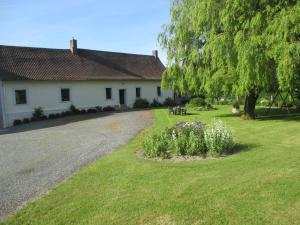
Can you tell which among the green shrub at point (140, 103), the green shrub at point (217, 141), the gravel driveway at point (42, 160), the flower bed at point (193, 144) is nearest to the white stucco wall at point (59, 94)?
the green shrub at point (140, 103)

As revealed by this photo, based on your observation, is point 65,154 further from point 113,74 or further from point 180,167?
point 113,74

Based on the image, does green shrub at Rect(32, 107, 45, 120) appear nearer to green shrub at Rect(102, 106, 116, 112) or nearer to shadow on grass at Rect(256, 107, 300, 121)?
green shrub at Rect(102, 106, 116, 112)

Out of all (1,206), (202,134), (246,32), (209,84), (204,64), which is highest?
(246,32)

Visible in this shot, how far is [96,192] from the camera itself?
661cm

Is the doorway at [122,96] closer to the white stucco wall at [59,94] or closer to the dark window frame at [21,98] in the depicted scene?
the white stucco wall at [59,94]

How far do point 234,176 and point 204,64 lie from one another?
38.1ft

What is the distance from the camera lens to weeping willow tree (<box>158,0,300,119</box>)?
1455 centimetres

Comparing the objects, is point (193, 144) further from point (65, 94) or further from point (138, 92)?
point (138, 92)

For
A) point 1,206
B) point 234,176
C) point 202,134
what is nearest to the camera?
point 1,206

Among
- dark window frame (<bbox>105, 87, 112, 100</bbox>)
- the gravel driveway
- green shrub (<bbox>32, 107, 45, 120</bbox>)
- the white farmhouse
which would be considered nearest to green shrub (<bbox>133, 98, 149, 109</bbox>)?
the white farmhouse

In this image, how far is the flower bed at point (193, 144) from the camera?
9.16 meters

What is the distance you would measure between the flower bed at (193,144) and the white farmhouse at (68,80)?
695 inches

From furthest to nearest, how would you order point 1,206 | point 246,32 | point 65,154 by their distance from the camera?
point 246,32
point 65,154
point 1,206

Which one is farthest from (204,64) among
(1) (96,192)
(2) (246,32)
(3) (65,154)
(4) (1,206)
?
(4) (1,206)
